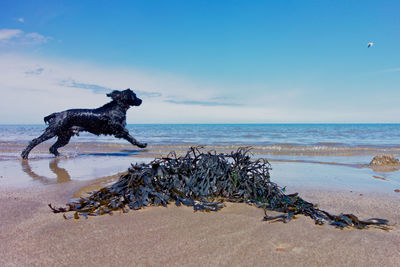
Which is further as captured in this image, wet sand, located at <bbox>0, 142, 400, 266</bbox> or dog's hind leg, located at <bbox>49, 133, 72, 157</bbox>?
dog's hind leg, located at <bbox>49, 133, 72, 157</bbox>

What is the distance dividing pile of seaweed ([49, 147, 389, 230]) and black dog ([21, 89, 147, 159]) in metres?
5.71

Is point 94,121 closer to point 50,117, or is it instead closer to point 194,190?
point 50,117

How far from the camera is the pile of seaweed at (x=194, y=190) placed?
8.94ft

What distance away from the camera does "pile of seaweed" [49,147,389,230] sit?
2726 mm

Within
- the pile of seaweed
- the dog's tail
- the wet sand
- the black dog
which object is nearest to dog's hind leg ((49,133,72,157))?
the black dog

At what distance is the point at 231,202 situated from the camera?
2953 millimetres

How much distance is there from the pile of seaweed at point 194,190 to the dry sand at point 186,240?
137 mm

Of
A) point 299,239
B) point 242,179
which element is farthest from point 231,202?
point 299,239

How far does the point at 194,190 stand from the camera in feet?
9.80

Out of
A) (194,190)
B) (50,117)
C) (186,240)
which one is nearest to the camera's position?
(186,240)

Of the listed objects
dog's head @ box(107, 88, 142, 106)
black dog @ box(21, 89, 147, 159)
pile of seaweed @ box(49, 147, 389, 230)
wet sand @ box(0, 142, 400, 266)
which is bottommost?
wet sand @ box(0, 142, 400, 266)

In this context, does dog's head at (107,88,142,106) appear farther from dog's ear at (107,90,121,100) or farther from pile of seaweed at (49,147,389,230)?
pile of seaweed at (49,147,389,230)

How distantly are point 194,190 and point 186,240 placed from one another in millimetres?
954

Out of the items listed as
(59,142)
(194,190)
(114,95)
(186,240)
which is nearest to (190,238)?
(186,240)
